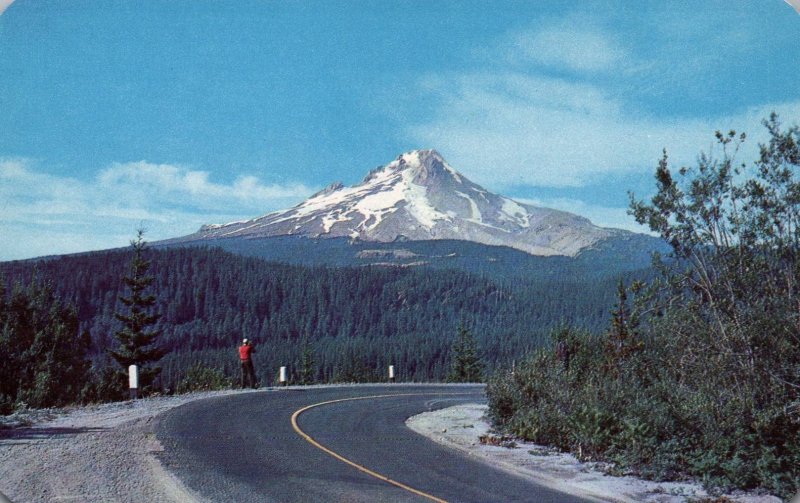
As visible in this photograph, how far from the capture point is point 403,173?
21.2m

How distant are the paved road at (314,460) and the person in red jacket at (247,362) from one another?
6.43 m

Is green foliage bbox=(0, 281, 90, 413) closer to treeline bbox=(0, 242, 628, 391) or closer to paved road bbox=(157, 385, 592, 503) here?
paved road bbox=(157, 385, 592, 503)

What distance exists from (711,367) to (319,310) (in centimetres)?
13080

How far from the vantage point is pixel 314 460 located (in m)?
10.5

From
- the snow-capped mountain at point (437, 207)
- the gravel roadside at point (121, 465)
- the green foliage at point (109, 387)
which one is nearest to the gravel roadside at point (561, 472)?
the gravel roadside at point (121, 465)

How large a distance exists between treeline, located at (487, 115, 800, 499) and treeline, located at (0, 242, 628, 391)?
1777 inches

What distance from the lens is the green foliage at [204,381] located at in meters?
26.4

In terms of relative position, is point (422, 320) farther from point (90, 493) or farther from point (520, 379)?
point (90, 493)

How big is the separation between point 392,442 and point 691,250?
674 centimetres

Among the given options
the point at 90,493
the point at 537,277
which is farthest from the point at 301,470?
the point at 537,277

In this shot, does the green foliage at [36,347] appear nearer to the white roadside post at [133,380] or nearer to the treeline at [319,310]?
the white roadside post at [133,380]

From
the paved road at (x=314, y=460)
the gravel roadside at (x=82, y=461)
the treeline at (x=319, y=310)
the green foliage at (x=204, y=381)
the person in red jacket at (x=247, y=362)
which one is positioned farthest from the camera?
the treeline at (x=319, y=310)

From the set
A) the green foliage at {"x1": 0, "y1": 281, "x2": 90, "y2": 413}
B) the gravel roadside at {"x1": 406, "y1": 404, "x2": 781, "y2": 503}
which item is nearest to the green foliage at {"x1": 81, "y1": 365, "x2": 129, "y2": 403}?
the green foliage at {"x1": 0, "y1": 281, "x2": 90, "y2": 413}

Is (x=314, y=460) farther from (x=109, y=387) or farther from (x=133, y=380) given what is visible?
Answer: (x=109, y=387)
